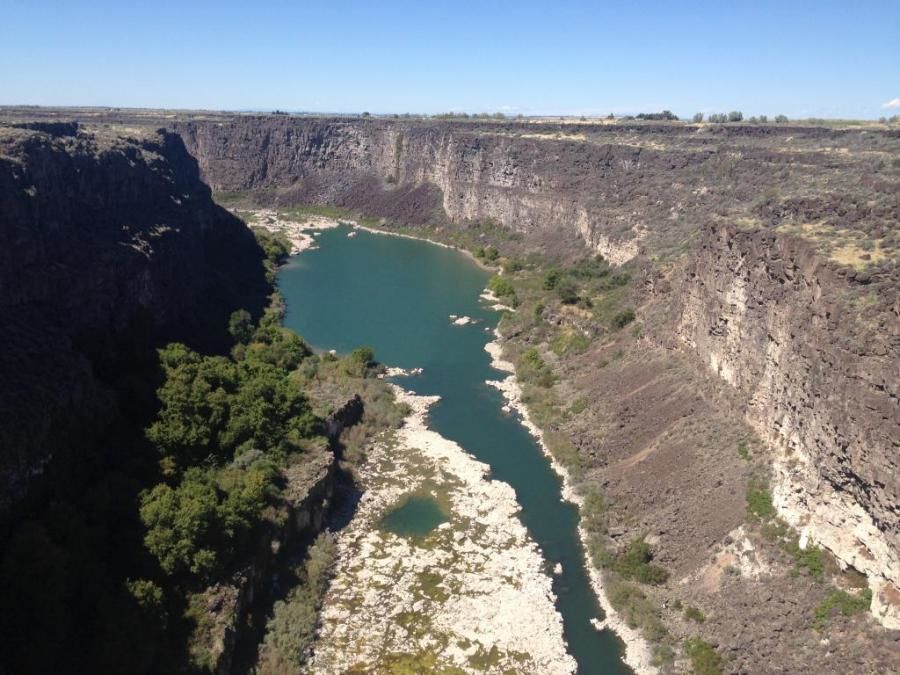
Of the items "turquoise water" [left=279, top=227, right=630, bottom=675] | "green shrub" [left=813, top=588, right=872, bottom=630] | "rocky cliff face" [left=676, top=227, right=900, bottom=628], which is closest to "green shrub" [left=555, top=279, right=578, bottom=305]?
"turquoise water" [left=279, top=227, right=630, bottom=675]

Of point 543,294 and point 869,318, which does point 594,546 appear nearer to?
point 869,318

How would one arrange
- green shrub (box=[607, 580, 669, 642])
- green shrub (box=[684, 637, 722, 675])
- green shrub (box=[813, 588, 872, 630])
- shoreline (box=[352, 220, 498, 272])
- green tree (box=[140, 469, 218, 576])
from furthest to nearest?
1. shoreline (box=[352, 220, 498, 272])
2. green shrub (box=[607, 580, 669, 642])
3. green tree (box=[140, 469, 218, 576])
4. green shrub (box=[684, 637, 722, 675])
5. green shrub (box=[813, 588, 872, 630])

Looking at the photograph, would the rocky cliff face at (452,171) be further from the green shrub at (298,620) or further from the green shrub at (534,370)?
the green shrub at (298,620)

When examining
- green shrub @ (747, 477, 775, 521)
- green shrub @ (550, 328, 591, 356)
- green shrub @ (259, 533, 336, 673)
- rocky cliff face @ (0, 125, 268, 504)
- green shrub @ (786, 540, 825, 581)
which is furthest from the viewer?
green shrub @ (550, 328, 591, 356)

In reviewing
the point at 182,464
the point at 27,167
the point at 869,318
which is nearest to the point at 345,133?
the point at 27,167

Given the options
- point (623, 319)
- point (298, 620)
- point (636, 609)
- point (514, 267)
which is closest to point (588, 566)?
point (636, 609)

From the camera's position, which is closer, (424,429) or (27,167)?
(27,167)

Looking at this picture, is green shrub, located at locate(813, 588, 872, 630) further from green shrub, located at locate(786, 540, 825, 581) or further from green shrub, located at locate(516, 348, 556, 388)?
green shrub, located at locate(516, 348, 556, 388)
